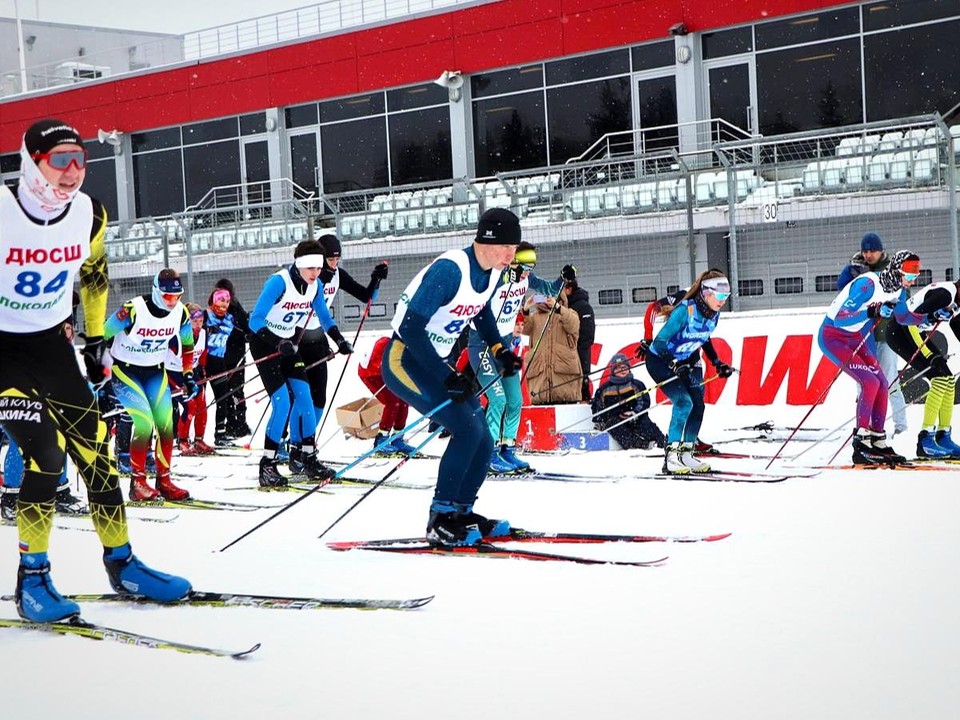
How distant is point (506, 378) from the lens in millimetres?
9359

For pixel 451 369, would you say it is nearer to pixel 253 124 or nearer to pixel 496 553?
pixel 496 553

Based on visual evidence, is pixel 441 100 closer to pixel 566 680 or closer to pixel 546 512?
pixel 546 512

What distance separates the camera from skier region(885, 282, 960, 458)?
9.15 m

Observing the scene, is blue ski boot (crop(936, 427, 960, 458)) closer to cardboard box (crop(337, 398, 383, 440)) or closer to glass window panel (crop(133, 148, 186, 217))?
cardboard box (crop(337, 398, 383, 440))

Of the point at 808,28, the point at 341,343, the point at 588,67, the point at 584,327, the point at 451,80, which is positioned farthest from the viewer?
the point at 451,80

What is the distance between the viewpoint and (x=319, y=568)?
212 inches

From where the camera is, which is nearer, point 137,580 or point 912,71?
point 137,580

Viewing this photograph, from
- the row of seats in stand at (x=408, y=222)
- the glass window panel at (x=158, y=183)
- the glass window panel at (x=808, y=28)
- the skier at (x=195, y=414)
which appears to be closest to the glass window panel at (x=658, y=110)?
the glass window panel at (x=808, y=28)

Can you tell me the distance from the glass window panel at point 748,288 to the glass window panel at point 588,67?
10.8m

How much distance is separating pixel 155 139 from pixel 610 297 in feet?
57.5

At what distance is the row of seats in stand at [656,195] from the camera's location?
49.4ft

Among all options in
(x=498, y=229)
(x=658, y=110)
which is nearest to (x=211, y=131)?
(x=658, y=110)

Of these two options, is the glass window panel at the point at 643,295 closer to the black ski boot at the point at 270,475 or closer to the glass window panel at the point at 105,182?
the black ski boot at the point at 270,475

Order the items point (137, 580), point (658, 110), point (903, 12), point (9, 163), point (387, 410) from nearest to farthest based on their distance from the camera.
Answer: point (137, 580)
point (387, 410)
point (903, 12)
point (658, 110)
point (9, 163)
